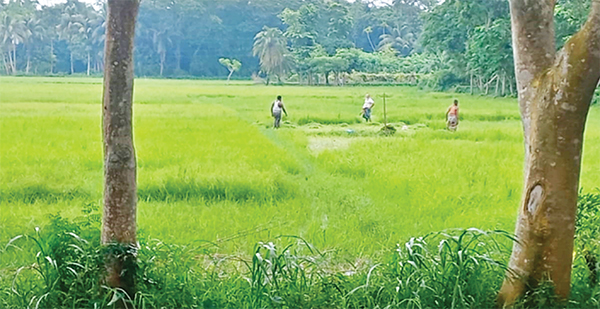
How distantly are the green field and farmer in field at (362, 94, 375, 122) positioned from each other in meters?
0.04

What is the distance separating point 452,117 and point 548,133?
1.73 m

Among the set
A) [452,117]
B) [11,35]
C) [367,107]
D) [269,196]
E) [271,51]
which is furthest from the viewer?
[452,117]

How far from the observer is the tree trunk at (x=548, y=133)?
129 cm

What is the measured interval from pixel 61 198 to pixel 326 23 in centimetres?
127

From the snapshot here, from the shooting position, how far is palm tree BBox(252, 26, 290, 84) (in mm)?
2383

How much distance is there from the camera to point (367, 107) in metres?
2.91

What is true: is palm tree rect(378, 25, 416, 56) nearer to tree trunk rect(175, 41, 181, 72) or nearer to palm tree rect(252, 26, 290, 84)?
palm tree rect(252, 26, 290, 84)

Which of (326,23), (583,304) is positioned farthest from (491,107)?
(583,304)

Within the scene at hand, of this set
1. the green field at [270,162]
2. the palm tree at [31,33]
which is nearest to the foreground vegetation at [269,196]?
the green field at [270,162]

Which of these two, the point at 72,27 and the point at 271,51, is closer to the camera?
the point at 72,27

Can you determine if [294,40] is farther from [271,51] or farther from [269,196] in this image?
[269,196]

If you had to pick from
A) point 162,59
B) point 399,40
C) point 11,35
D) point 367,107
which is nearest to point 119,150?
point 162,59

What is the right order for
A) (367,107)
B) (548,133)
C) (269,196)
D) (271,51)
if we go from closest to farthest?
(548,133) → (271,51) → (269,196) → (367,107)

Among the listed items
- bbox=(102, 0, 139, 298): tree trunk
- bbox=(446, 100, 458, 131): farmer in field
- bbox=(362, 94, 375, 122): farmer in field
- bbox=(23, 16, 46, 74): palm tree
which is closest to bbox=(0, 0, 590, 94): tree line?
bbox=(23, 16, 46, 74): palm tree
